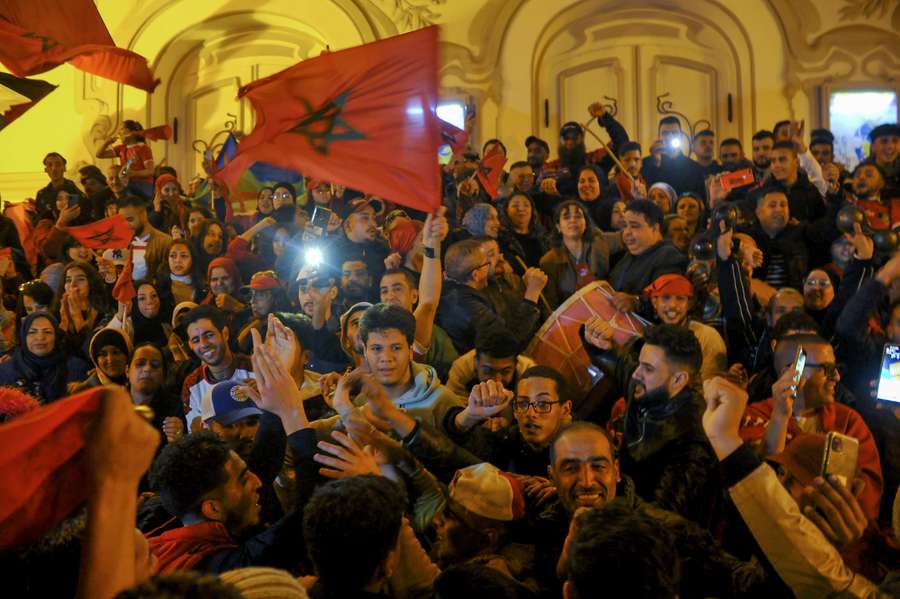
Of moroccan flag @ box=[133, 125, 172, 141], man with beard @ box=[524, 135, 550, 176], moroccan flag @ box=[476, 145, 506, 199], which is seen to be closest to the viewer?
moroccan flag @ box=[476, 145, 506, 199]

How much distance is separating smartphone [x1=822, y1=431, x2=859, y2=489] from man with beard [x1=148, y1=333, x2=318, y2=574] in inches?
57.2

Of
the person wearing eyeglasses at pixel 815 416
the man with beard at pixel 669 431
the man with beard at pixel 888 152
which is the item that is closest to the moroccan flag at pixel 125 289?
the man with beard at pixel 669 431

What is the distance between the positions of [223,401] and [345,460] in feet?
6.21

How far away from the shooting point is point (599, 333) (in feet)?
15.2

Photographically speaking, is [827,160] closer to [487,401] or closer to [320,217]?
[320,217]

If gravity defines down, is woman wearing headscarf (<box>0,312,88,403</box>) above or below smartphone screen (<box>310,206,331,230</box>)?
below

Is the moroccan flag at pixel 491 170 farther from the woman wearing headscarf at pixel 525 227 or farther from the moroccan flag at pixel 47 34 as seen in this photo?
the moroccan flag at pixel 47 34

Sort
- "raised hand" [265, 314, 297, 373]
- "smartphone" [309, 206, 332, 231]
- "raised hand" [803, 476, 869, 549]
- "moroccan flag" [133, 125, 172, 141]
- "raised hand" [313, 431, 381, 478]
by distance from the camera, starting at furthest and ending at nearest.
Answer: "moroccan flag" [133, 125, 172, 141] → "smartphone" [309, 206, 332, 231] → "raised hand" [265, 314, 297, 373] → "raised hand" [313, 431, 381, 478] → "raised hand" [803, 476, 869, 549]

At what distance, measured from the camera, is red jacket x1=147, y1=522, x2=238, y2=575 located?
102 inches

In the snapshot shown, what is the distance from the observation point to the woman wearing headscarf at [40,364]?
559 cm

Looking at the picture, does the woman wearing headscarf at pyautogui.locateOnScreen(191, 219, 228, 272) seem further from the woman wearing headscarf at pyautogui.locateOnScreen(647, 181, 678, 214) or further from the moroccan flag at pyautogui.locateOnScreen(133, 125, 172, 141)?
the moroccan flag at pyautogui.locateOnScreen(133, 125, 172, 141)

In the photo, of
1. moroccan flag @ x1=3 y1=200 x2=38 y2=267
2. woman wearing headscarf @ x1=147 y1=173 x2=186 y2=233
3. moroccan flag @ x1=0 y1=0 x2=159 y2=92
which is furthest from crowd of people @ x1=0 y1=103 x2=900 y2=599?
moroccan flag @ x1=0 y1=0 x2=159 y2=92

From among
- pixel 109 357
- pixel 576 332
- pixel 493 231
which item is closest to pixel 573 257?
pixel 493 231

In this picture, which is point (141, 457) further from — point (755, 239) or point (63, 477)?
point (755, 239)
